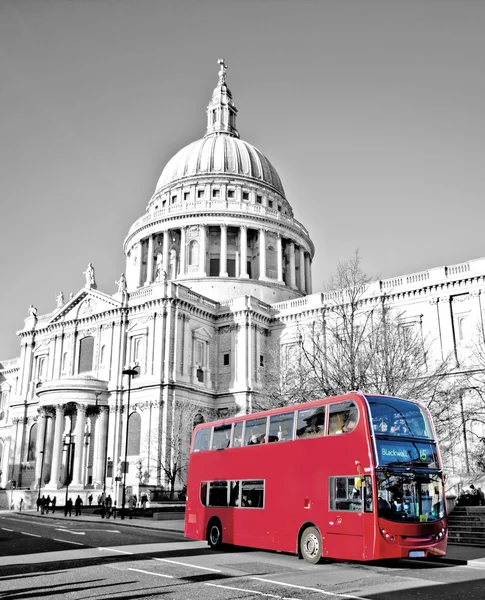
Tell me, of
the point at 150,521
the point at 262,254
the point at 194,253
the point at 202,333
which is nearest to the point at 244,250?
the point at 262,254

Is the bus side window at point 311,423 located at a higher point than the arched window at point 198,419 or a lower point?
lower

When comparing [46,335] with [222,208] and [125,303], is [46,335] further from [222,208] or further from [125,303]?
→ [222,208]

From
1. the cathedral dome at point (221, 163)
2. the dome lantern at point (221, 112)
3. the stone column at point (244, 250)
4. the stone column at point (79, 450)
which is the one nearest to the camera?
the stone column at point (79, 450)

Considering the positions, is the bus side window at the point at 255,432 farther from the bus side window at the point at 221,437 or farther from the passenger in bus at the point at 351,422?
the passenger in bus at the point at 351,422

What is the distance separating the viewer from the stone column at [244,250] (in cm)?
6894

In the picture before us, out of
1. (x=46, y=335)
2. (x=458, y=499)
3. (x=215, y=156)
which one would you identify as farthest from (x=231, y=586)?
(x=215, y=156)

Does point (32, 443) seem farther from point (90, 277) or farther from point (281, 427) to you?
point (281, 427)

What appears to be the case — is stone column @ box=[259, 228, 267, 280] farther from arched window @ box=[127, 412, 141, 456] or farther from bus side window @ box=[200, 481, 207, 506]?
bus side window @ box=[200, 481, 207, 506]

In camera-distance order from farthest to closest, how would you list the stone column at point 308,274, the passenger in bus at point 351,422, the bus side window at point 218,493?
the stone column at point 308,274 < the bus side window at point 218,493 < the passenger in bus at point 351,422

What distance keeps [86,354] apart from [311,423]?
150 feet

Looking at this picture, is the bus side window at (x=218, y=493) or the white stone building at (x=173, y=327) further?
the white stone building at (x=173, y=327)

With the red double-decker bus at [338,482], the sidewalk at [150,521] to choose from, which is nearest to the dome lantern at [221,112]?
the sidewalk at [150,521]

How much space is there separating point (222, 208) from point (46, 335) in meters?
24.2

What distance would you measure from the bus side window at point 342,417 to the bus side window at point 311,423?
361mm
